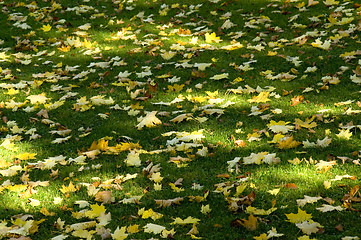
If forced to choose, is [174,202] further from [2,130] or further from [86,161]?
[2,130]

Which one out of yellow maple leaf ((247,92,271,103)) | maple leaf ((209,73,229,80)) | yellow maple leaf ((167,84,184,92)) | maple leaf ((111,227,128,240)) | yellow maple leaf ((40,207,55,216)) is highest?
maple leaf ((111,227,128,240))

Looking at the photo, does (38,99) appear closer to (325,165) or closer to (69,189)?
(69,189)

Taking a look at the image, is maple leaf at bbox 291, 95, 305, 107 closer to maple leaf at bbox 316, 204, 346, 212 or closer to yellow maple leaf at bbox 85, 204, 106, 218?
maple leaf at bbox 316, 204, 346, 212

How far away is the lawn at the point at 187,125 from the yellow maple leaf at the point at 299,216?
0.03 ft

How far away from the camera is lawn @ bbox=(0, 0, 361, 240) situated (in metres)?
3.58

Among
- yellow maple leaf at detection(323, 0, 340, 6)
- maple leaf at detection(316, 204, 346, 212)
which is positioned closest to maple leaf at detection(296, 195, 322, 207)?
maple leaf at detection(316, 204, 346, 212)

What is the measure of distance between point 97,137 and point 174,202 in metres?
1.82

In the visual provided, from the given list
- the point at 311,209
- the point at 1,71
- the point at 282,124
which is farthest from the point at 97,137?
the point at 1,71

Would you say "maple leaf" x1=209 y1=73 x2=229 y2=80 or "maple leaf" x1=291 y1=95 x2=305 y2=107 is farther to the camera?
"maple leaf" x1=209 y1=73 x2=229 y2=80

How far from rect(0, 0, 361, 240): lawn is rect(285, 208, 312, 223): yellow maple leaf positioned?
10 mm

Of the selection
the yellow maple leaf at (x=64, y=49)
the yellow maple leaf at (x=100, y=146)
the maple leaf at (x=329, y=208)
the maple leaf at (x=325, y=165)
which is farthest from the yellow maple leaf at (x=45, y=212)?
the yellow maple leaf at (x=64, y=49)

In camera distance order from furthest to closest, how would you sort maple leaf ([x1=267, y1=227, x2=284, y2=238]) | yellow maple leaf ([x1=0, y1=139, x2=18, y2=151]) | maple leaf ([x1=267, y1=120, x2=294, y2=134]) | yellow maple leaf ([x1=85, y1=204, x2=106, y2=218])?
1. yellow maple leaf ([x1=0, y1=139, x2=18, y2=151])
2. maple leaf ([x1=267, y1=120, x2=294, y2=134])
3. yellow maple leaf ([x1=85, y1=204, x2=106, y2=218])
4. maple leaf ([x1=267, y1=227, x2=284, y2=238])

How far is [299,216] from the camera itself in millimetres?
3367

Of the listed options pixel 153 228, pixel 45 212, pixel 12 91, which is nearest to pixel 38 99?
pixel 12 91
